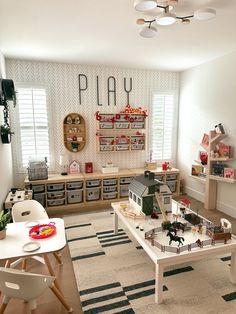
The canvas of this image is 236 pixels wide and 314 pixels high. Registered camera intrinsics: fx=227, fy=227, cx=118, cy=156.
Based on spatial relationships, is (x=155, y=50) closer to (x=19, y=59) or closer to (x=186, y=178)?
(x=19, y=59)

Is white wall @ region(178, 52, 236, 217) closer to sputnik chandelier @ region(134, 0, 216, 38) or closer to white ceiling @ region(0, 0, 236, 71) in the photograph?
white ceiling @ region(0, 0, 236, 71)

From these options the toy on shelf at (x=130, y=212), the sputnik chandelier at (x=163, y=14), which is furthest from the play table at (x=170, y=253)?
the sputnik chandelier at (x=163, y=14)

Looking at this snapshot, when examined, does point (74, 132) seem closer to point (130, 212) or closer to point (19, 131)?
point (19, 131)

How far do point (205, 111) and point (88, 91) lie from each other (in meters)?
2.32

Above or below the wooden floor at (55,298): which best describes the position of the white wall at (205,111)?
above

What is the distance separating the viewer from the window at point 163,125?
5.02 meters

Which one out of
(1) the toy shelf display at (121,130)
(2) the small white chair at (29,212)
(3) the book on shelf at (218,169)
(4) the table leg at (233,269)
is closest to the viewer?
(4) the table leg at (233,269)

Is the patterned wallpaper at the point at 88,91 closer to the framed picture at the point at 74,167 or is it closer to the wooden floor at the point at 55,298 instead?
the framed picture at the point at 74,167

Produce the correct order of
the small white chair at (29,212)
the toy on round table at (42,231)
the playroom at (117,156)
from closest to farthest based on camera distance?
the toy on round table at (42,231), the playroom at (117,156), the small white chair at (29,212)

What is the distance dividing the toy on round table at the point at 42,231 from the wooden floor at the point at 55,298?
65cm

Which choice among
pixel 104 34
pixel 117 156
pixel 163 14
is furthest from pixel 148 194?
pixel 117 156

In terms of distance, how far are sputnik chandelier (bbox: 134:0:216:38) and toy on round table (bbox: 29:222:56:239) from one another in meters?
2.09

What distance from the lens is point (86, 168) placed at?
460 cm

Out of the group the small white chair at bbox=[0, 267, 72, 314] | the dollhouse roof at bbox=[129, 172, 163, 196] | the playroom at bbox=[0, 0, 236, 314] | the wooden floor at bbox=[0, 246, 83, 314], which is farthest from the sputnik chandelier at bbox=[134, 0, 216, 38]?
the wooden floor at bbox=[0, 246, 83, 314]
